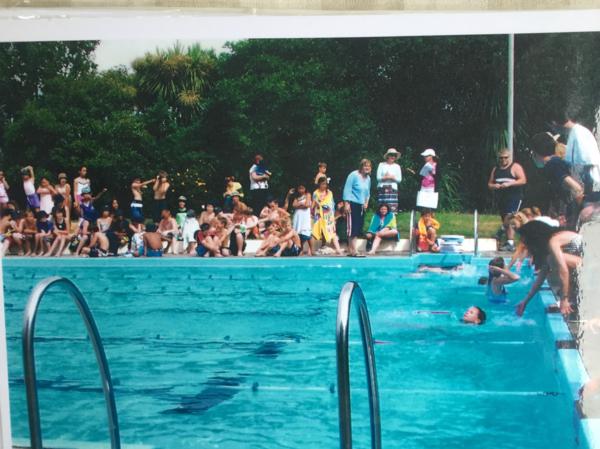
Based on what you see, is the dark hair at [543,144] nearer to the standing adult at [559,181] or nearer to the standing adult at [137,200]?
the standing adult at [559,181]

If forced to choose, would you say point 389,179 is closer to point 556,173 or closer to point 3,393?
point 556,173

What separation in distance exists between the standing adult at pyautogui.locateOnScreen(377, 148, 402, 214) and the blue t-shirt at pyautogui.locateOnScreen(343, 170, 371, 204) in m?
0.04

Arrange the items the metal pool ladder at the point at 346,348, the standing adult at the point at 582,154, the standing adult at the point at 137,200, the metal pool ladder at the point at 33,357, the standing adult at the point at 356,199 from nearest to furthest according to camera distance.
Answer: the metal pool ladder at the point at 346,348 < the metal pool ladder at the point at 33,357 < the standing adult at the point at 582,154 < the standing adult at the point at 356,199 < the standing adult at the point at 137,200

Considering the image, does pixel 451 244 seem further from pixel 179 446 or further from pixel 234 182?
pixel 179 446

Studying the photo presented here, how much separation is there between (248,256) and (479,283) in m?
0.91

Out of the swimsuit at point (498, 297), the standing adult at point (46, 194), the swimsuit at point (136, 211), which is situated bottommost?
the swimsuit at point (498, 297)

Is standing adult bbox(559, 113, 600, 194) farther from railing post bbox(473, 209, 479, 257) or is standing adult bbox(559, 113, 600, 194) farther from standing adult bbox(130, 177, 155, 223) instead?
standing adult bbox(130, 177, 155, 223)

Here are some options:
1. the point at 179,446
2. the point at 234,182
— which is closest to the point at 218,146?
the point at 234,182

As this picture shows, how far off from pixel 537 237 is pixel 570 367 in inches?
19.8

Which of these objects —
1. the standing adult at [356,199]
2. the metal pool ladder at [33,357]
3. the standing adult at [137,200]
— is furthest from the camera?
the standing adult at [137,200]

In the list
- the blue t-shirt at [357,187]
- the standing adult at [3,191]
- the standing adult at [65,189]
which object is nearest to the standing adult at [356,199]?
the blue t-shirt at [357,187]

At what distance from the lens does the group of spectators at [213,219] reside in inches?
120

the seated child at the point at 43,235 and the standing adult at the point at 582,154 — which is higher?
the standing adult at the point at 582,154

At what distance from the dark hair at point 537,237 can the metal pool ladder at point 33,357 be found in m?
1.67
